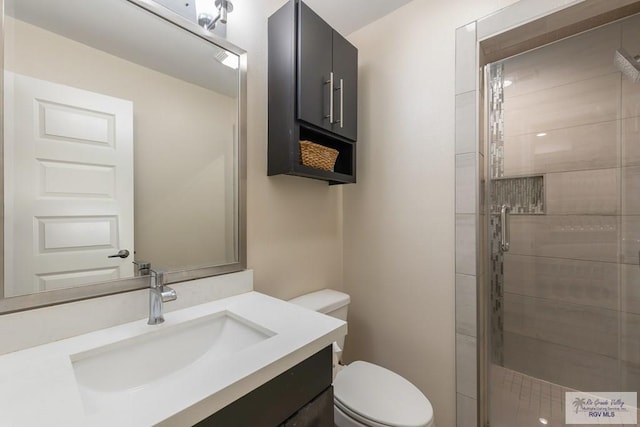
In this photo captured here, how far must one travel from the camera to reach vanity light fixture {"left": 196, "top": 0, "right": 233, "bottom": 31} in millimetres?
1075

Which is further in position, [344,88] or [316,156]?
[344,88]

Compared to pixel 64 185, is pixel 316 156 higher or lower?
higher

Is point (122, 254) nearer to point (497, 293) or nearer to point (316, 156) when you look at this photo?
point (316, 156)

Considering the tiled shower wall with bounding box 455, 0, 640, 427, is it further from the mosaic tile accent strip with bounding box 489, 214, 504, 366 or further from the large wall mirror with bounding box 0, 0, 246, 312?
the large wall mirror with bounding box 0, 0, 246, 312

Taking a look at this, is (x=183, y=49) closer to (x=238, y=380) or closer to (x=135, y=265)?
(x=135, y=265)

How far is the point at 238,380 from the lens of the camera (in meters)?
0.57

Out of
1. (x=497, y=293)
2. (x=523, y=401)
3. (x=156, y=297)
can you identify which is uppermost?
(x=156, y=297)

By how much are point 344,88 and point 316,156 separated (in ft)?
1.44

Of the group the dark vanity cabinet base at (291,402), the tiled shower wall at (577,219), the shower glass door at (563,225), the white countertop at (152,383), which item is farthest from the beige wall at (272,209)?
the tiled shower wall at (577,219)

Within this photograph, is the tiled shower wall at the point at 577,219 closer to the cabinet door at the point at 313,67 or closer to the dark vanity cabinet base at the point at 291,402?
the cabinet door at the point at 313,67

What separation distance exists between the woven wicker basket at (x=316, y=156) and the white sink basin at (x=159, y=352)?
0.73 meters

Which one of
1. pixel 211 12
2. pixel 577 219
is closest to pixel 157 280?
pixel 211 12

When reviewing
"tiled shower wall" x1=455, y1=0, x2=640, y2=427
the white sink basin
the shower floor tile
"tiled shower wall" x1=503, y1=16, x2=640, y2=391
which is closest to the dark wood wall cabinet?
"tiled shower wall" x1=455, y1=0, x2=640, y2=427

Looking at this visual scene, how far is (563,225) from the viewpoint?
5.63 ft
